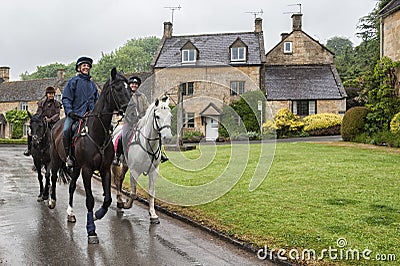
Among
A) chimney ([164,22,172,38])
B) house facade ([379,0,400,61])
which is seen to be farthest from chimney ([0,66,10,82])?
house facade ([379,0,400,61])

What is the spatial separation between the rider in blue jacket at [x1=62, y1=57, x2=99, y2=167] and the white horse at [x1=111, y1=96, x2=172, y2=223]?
1015 mm

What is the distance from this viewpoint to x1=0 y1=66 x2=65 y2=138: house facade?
6062cm

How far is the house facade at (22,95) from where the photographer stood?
60.6 meters

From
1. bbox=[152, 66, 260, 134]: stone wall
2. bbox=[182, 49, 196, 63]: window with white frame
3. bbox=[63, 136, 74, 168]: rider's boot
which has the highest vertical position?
bbox=[182, 49, 196, 63]: window with white frame

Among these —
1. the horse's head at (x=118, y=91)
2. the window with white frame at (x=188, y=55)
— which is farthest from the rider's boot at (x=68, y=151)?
the window with white frame at (x=188, y=55)

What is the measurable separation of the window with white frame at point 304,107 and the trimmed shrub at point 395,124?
851 inches

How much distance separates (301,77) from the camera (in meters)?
44.9

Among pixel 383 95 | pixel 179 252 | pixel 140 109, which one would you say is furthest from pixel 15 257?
pixel 383 95

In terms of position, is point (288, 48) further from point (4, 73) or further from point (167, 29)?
point (4, 73)

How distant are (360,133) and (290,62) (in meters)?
24.9

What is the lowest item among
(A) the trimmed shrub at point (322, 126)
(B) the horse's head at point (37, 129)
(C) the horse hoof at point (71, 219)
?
(C) the horse hoof at point (71, 219)

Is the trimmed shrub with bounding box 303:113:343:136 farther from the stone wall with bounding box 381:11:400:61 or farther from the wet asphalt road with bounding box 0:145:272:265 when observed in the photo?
the wet asphalt road with bounding box 0:145:272:265

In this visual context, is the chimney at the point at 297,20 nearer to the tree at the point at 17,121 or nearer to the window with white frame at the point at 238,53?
the window with white frame at the point at 238,53

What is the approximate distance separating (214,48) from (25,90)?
30.6m
